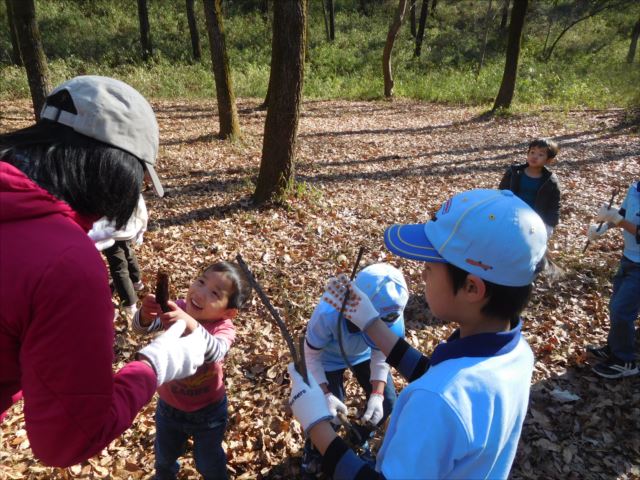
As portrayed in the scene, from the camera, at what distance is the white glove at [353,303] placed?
220 centimetres

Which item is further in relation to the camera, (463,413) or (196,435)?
(196,435)

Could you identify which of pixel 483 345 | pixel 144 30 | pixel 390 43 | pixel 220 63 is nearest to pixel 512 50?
pixel 390 43

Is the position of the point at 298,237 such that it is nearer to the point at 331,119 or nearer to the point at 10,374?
the point at 10,374

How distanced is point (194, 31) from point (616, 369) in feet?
84.3

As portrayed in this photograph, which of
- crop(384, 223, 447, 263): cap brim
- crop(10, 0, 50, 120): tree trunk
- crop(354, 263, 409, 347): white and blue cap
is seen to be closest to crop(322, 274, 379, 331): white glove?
crop(354, 263, 409, 347): white and blue cap

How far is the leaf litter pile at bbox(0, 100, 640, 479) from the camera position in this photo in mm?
3209

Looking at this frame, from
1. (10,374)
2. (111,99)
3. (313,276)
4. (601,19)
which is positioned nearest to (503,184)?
(313,276)

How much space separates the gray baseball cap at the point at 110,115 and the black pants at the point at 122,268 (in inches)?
111

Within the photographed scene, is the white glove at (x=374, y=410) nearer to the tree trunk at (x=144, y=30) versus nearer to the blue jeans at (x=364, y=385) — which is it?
the blue jeans at (x=364, y=385)

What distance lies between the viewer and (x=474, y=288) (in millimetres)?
1518

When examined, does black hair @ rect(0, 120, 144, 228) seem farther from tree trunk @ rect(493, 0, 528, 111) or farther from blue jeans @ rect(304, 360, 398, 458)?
tree trunk @ rect(493, 0, 528, 111)

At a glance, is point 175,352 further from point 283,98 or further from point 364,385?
point 283,98

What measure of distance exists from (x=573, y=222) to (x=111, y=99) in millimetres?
7262

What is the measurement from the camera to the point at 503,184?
15.9ft
